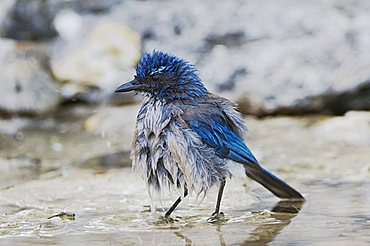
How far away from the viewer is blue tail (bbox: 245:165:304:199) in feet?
16.3

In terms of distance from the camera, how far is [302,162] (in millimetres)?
6285

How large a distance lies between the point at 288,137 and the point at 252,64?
121 centimetres

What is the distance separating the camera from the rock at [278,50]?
7688mm

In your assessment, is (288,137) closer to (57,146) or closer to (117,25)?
(57,146)

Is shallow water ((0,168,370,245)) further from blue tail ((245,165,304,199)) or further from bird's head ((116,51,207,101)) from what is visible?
bird's head ((116,51,207,101))

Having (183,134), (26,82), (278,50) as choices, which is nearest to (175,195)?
(183,134)

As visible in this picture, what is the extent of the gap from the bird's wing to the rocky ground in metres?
0.33

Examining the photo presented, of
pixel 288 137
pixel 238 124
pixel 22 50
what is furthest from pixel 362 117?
pixel 22 50

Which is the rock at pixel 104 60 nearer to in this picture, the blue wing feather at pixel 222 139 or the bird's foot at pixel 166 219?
the blue wing feather at pixel 222 139

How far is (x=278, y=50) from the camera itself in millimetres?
8039

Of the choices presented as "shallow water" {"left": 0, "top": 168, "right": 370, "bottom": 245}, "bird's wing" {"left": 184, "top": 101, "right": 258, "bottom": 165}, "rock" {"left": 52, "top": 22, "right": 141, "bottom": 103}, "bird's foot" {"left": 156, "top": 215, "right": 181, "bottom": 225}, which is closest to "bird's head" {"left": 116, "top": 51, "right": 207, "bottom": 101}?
"bird's wing" {"left": 184, "top": 101, "right": 258, "bottom": 165}

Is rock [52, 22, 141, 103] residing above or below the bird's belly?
above

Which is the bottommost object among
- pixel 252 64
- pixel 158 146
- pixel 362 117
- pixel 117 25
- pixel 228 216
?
pixel 228 216

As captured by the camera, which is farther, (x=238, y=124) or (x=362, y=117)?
(x=362, y=117)
